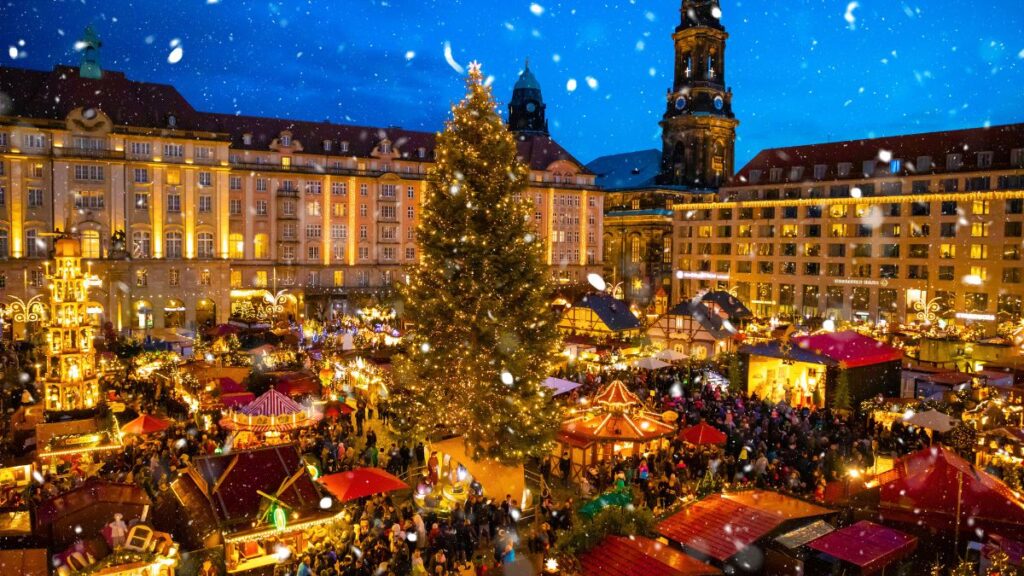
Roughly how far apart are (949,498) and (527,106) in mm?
68669

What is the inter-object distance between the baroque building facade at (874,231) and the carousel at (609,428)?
1019 inches

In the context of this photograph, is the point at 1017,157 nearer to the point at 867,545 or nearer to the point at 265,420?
the point at 867,545

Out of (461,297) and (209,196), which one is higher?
(209,196)

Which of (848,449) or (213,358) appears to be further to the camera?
(213,358)

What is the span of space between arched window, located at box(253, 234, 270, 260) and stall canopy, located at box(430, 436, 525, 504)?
38.4m

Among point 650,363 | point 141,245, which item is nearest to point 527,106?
point 141,245

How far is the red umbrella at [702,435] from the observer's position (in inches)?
743

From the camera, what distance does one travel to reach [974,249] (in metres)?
47.6

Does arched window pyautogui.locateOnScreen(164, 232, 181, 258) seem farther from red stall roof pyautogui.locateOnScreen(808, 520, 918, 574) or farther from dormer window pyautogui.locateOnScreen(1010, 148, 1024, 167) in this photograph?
dormer window pyautogui.locateOnScreen(1010, 148, 1024, 167)

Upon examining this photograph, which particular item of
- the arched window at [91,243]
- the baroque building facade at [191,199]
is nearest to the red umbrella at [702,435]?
the baroque building facade at [191,199]

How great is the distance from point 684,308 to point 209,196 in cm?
3163

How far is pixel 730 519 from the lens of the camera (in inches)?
455

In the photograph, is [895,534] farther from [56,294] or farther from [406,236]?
[406,236]

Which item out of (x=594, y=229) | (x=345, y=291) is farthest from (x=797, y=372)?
(x=594, y=229)
